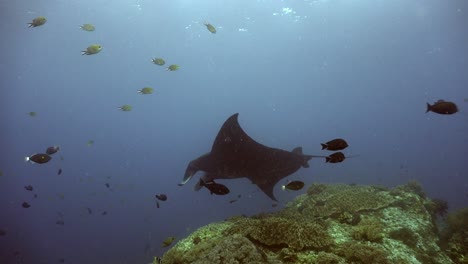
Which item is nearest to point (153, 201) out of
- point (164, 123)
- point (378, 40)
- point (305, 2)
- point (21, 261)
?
point (21, 261)

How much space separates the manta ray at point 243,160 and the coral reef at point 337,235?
49.1 inches

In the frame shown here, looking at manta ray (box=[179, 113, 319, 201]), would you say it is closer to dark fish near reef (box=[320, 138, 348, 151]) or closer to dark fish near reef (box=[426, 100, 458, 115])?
dark fish near reef (box=[320, 138, 348, 151])

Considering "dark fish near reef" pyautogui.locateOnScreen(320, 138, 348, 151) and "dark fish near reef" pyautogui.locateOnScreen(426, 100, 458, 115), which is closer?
"dark fish near reef" pyautogui.locateOnScreen(426, 100, 458, 115)

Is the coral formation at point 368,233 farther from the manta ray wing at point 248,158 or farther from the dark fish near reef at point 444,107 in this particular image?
the manta ray wing at point 248,158

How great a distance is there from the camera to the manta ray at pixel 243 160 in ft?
29.9

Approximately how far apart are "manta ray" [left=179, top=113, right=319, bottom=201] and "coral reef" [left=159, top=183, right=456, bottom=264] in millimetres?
1247

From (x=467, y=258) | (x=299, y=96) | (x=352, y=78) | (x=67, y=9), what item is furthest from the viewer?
(x=299, y=96)

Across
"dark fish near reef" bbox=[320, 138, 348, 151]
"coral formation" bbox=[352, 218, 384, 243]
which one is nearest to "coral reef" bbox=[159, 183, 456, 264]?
"coral formation" bbox=[352, 218, 384, 243]

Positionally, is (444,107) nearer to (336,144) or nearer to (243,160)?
(336,144)

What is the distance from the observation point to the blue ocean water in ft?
142

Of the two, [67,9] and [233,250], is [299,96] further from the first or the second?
[233,250]

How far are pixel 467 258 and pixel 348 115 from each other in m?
168

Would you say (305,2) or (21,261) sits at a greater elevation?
(305,2)

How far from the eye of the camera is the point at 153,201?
71.6 meters
